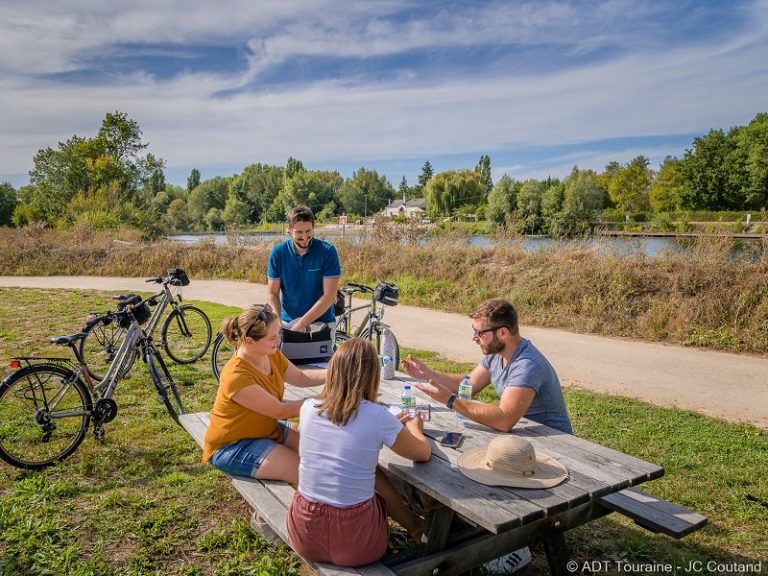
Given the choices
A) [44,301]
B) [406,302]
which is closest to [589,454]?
[406,302]

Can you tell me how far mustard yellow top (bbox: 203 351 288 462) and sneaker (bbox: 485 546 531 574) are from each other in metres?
1.43

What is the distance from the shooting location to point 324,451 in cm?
229

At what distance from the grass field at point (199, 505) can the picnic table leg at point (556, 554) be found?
0.22m

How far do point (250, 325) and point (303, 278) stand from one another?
1969 millimetres

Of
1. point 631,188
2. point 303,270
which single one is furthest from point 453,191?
point 303,270

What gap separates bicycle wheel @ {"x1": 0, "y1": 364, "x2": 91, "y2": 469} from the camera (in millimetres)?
3982

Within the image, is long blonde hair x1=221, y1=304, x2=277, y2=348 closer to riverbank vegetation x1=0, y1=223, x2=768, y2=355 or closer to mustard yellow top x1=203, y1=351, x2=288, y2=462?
mustard yellow top x1=203, y1=351, x2=288, y2=462

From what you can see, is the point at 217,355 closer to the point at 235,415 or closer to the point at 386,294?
the point at 386,294

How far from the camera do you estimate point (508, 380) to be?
3.00 meters

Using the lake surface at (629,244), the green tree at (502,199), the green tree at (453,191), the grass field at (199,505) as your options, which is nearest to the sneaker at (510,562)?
the grass field at (199,505)

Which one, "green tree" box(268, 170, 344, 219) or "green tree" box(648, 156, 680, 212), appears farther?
"green tree" box(268, 170, 344, 219)

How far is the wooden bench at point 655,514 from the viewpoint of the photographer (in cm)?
258

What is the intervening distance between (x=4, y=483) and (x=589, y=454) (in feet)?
12.9

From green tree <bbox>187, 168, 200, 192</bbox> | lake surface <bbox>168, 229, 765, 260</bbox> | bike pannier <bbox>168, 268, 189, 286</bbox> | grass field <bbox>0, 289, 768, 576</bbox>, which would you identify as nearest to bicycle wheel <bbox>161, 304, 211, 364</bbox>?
bike pannier <bbox>168, 268, 189, 286</bbox>
